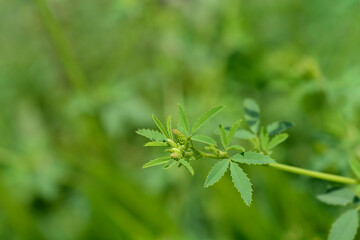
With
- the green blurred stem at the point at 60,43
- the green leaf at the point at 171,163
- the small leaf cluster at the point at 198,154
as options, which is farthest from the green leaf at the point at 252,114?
the green blurred stem at the point at 60,43

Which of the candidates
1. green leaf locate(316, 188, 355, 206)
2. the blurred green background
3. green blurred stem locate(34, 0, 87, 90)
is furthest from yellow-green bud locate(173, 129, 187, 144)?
green blurred stem locate(34, 0, 87, 90)

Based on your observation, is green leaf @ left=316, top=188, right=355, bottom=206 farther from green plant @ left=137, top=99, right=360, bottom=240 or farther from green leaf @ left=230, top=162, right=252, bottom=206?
green leaf @ left=230, top=162, right=252, bottom=206

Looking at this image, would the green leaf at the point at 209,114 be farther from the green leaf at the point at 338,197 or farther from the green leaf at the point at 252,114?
the green leaf at the point at 338,197

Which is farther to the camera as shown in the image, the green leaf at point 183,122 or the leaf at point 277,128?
the leaf at point 277,128

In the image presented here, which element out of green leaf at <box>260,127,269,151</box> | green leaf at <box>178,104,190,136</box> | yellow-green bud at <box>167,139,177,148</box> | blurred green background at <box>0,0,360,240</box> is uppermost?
green leaf at <box>178,104,190,136</box>

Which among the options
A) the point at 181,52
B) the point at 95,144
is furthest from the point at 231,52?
the point at 95,144

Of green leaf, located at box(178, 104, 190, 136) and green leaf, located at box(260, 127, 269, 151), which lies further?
green leaf, located at box(260, 127, 269, 151)
